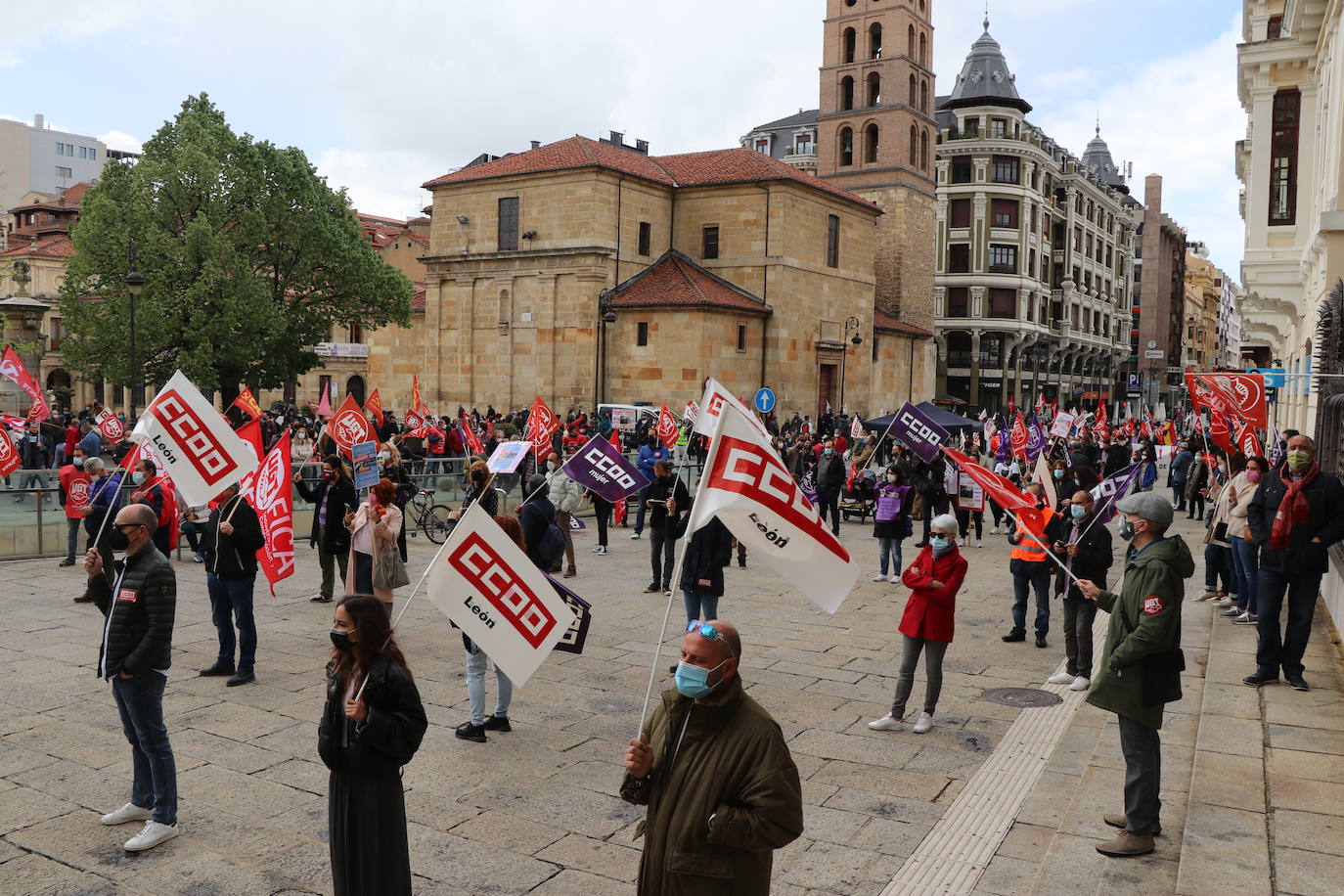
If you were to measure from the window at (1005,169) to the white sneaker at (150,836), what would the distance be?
70521mm

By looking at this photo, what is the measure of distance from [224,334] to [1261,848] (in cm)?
3779

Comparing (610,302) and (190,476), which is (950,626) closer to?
(190,476)

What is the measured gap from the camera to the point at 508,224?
148 feet

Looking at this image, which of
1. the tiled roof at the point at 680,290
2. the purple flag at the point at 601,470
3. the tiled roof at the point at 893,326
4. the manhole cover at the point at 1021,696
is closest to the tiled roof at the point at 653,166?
the tiled roof at the point at 680,290

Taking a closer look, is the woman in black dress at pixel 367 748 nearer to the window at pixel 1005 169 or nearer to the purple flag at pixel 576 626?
the purple flag at pixel 576 626

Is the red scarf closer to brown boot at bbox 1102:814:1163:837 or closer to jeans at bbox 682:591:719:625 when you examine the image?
brown boot at bbox 1102:814:1163:837

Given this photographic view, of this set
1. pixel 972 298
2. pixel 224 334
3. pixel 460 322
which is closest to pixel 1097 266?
pixel 972 298

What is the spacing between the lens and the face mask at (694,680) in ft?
11.6

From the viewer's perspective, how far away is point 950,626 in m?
8.20

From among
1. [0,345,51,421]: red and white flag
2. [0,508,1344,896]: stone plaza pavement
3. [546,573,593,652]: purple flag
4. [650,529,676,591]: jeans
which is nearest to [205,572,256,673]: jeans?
[0,508,1344,896]: stone plaza pavement

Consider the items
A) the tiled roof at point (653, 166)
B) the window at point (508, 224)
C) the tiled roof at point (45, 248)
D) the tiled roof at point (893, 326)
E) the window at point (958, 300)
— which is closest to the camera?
the tiled roof at point (653, 166)

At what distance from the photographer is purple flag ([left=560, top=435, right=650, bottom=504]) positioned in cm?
1252

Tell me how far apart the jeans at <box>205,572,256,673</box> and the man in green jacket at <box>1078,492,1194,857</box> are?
6.67 metres

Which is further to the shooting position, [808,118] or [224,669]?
[808,118]
